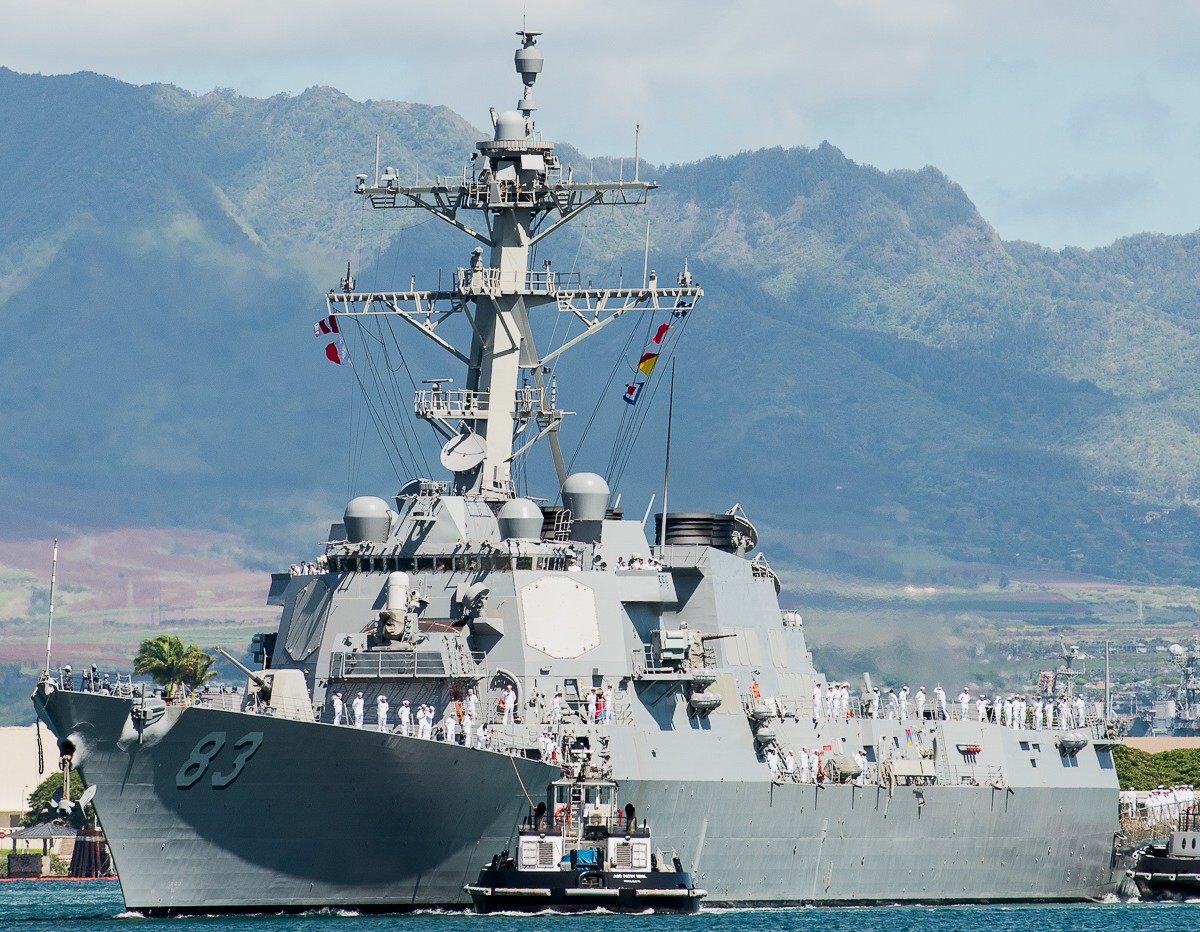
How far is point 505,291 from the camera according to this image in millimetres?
42125

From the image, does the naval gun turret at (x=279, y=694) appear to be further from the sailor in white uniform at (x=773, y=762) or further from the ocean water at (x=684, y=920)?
the sailor in white uniform at (x=773, y=762)

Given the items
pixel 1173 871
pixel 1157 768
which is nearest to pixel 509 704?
pixel 1173 871

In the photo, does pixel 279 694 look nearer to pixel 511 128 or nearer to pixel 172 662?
pixel 511 128

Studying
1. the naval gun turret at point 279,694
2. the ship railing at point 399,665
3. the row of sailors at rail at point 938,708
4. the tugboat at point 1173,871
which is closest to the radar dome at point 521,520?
the ship railing at point 399,665

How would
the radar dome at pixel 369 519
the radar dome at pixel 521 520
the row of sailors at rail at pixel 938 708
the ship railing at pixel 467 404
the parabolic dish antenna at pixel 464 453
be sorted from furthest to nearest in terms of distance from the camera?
the row of sailors at rail at pixel 938 708 < the ship railing at pixel 467 404 < the parabolic dish antenna at pixel 464 453 < the radar dome at pixel 369 519 < the radar dome at pixel 521 520

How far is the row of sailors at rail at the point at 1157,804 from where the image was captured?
57.9 m

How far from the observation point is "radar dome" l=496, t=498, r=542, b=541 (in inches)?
1533

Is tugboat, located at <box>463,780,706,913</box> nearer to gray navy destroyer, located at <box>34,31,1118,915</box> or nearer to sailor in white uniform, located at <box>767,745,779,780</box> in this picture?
gray navy destroyer, located at <box>34,31,1118,915</box>

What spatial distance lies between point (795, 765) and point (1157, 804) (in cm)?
1969

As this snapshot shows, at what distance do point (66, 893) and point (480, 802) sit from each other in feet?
81.8

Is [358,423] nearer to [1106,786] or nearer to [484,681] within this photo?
[1106,786]

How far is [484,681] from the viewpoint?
1489 inches

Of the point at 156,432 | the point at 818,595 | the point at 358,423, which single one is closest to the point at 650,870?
the point at 818,595

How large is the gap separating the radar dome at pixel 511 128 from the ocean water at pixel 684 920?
1376 cm
